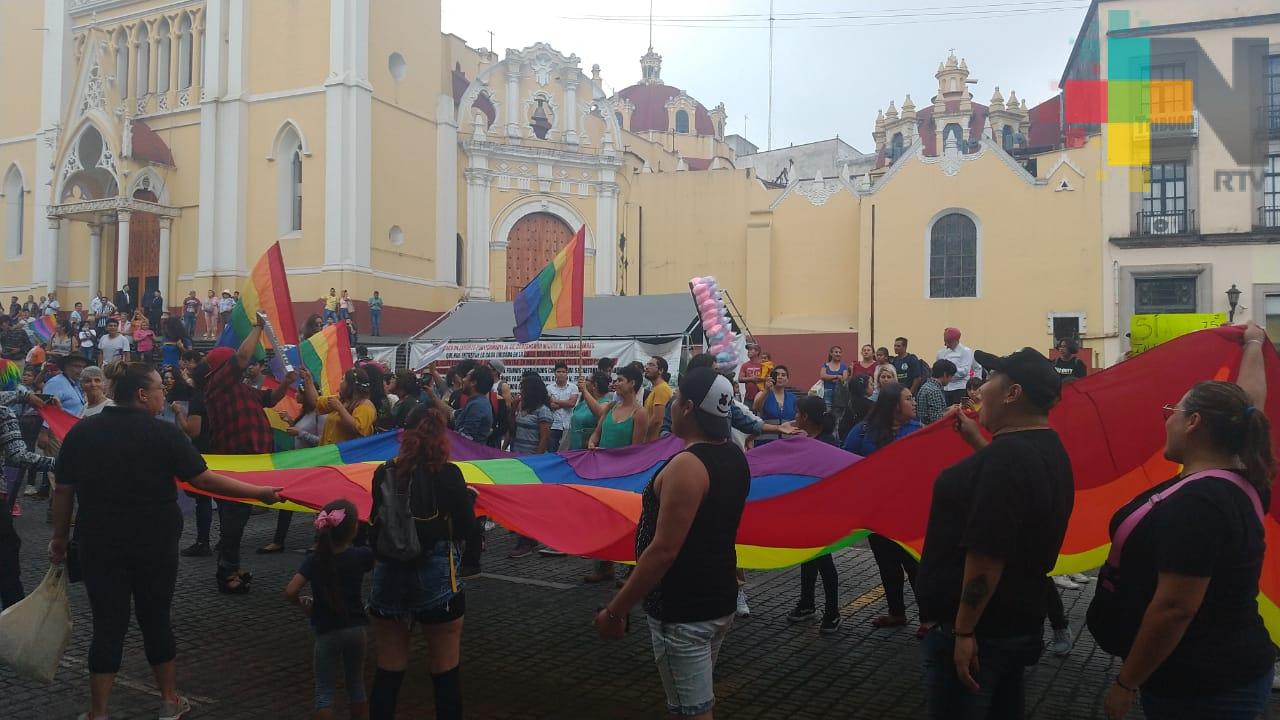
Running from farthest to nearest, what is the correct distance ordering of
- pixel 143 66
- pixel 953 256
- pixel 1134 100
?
1. pixel 143 66
2. pixel 1134 100
3. pixel 953 256

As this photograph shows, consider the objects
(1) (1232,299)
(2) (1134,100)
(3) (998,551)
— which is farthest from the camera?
(2) (1134,100)

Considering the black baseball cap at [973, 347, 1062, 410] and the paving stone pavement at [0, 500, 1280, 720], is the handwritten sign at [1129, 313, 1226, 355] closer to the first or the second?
the paving stone pavement at [0, 500, 1280, 720]

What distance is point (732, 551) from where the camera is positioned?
3846 mm

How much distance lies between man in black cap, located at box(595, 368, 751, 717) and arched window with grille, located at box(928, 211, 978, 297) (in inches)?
1117

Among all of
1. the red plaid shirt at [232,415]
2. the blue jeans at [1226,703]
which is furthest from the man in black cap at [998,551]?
the red plaid shirt at [232,415]

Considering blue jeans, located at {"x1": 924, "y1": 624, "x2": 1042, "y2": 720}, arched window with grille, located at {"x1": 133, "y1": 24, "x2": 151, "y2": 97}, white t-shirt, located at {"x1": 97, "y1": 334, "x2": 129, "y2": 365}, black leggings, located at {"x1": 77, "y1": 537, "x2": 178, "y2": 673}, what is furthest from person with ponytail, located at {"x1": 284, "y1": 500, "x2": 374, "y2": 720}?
arched window with grille, located at {"x1": 133, "y1": 24, "x2": 151, "y2": 97}

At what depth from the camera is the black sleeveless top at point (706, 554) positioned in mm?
3688

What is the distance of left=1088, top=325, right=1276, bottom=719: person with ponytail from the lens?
2967 mm

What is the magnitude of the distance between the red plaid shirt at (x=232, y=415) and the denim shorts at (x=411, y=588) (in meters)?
4.27

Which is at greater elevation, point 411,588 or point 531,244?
point 531,244

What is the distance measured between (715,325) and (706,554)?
978cm

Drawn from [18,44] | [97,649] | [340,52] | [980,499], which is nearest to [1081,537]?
[980,499]

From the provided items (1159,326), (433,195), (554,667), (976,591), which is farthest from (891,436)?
(433,195)

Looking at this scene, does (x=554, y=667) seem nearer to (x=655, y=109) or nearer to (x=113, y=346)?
(x=113, y=346)
